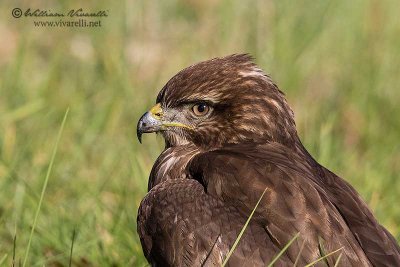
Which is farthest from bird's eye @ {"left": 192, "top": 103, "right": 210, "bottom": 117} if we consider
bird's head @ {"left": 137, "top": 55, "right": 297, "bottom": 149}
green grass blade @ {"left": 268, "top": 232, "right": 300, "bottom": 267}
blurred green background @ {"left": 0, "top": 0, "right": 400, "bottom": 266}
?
green grass blade @ {"left": 268, "top": 232, "right": 300, "bottom": 267}

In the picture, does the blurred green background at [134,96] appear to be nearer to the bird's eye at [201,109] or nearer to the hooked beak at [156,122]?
the hooked beak at [156,122]

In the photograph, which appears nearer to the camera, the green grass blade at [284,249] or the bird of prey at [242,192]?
the green grass blade at [284,249]

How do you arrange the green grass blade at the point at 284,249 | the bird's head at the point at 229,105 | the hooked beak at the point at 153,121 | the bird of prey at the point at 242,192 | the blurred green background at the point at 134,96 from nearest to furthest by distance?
the green grass blade at the point at 284,249 → the bird of prey at the point at 242,192 → the bird's head at the point at 229,105 → the hooked beak at the point at 153,121 → the blurred green background at the point at 134,96

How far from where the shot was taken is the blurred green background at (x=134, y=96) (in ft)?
23.7

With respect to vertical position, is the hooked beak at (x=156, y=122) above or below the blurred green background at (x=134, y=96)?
above

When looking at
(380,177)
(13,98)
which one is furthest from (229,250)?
(13,98)

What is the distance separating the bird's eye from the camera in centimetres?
658

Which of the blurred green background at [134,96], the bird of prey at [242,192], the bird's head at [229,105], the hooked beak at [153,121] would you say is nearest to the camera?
the bird of prey at [242,192]

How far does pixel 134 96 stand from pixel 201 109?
2.81 metres

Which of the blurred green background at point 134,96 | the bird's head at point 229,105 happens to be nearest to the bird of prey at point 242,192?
the bird's head at point 229,105

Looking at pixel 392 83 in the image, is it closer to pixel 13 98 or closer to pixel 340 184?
pixel 13 98

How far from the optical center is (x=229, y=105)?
6.55 metres

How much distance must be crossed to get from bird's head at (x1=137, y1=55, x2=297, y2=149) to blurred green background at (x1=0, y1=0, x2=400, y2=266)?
0.86m

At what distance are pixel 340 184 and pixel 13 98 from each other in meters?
3.85
